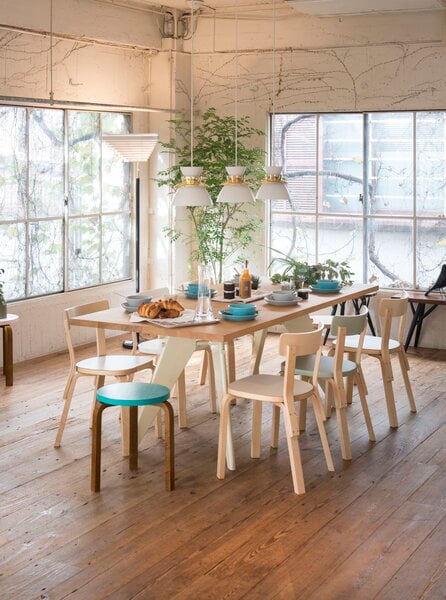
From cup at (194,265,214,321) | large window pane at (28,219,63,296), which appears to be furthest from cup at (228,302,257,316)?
large window pane at (28,219,63,296)

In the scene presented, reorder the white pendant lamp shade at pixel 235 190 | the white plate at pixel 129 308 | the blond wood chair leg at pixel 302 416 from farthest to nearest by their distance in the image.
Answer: the white pendant lamp shade at pixel 235 190 → the blond wood chair leg at pixel 302 416 → the white plate at pixel 129 308

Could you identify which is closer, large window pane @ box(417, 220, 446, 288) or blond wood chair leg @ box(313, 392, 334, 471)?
blond wood chair leg @ box(313, 392, 334, 471)

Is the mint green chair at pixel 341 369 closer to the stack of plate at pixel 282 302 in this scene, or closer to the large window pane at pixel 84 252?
the stack of plate at pixel 282 302

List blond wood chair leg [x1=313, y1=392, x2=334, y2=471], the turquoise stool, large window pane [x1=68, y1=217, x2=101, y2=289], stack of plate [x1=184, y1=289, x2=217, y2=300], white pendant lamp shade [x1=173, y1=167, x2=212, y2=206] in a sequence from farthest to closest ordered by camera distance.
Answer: large window pane [x1=68, y1=217, x2=101, y2=289]
stack of plate [x1=184, y1=289, x2=217, y2=300]
white pendant lamp shade [x1=173, y1=167, x2=212, y2=206]
blond wood chair leg [x1=313, y1=392, x2=334, y2=471]
the turquoise stool

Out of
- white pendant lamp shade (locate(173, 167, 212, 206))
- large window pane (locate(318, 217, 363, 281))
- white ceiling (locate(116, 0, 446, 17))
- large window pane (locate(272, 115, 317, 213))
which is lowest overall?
large window pane (locate(318, 217, 363, 281))

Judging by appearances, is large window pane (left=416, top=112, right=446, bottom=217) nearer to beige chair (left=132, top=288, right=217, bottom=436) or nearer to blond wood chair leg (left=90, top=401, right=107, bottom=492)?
beige chair (left=132, top=288, right=217, bottom=436)

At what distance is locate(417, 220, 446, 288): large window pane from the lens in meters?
8.45

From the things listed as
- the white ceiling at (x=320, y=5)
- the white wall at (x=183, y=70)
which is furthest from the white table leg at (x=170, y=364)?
the white ceiling at (x=320, y=5)

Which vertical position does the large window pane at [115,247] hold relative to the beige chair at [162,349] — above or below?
above

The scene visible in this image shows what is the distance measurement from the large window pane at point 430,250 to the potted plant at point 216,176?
5.08 feet

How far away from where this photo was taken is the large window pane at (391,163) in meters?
8.51

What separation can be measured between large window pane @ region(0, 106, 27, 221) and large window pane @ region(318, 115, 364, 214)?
277cm

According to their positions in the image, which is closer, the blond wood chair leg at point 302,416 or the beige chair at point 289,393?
the beige chair at point 289,393

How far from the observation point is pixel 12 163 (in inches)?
301
